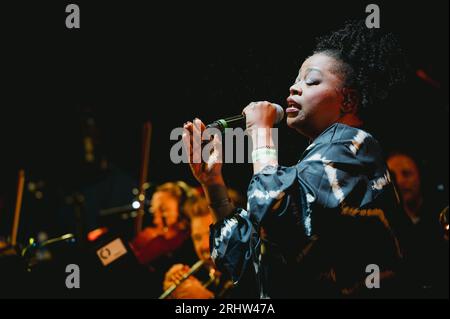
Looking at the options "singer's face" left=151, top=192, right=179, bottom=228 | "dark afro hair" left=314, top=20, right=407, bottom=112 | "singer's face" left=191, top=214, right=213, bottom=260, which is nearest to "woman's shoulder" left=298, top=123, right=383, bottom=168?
"dark afro hair" left=314, top=20, right=407, bottom=112

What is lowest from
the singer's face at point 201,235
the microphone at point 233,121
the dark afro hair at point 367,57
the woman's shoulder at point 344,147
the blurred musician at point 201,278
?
the blurred musician at point 201,278

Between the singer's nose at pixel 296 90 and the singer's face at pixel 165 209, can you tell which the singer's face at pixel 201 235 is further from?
the singer's nose at pixel 296 90

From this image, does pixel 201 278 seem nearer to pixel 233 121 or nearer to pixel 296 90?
pixel 233 121

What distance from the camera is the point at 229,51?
2092 mm

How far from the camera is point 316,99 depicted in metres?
1.44

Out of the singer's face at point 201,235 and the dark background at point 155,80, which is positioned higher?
the dark background at point 155,80

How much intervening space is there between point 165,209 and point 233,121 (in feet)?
10.6

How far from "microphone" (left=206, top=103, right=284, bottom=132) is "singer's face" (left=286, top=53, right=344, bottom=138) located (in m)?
0.03

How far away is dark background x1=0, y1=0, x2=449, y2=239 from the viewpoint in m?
1.94

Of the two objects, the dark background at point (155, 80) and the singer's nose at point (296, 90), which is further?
the dark background at point (155, 80)

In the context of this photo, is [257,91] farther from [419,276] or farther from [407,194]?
[407,194]

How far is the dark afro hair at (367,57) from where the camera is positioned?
159 centimetres

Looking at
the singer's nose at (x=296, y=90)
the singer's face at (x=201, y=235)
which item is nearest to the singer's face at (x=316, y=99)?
the singer's nose at (x=296, y=90)

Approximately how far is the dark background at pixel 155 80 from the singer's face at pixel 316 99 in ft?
0.51
